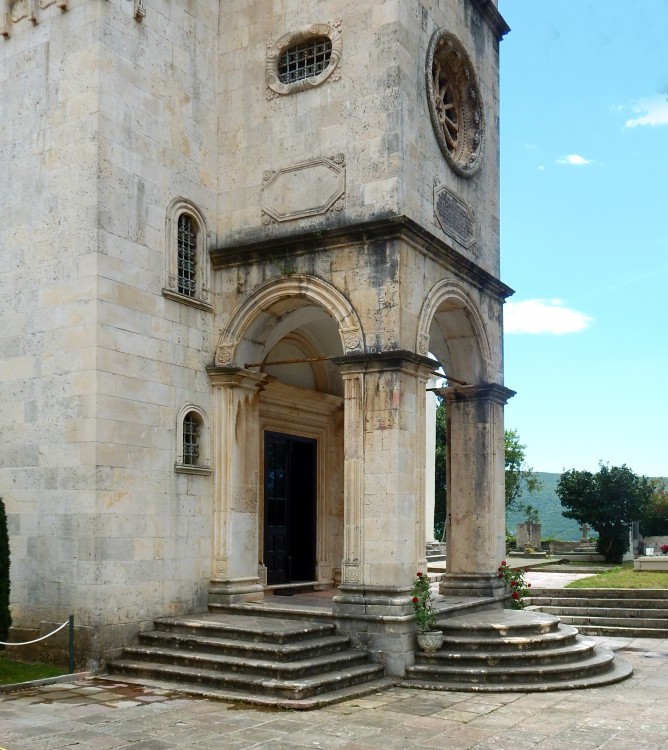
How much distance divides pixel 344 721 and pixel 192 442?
5.06m

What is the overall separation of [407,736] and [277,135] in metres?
8.54

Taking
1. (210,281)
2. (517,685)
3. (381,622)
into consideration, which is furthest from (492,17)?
(517,685)

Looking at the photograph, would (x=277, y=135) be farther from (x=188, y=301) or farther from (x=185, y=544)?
(x=185, y=544)

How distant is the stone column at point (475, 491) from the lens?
14656 mm

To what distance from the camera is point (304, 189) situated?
13.1 metres

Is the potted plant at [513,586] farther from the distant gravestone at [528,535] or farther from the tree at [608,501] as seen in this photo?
the distant gravestone at [528,535]

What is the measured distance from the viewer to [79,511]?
1138 cm

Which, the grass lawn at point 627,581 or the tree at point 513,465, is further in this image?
the tree at point 513,465

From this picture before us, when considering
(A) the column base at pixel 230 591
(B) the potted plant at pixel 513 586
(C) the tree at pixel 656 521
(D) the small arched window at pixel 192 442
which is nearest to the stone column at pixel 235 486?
(A) the column base at pixel 230 591

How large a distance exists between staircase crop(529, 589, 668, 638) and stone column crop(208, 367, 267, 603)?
621 centimetres

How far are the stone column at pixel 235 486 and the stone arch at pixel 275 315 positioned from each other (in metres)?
0.39

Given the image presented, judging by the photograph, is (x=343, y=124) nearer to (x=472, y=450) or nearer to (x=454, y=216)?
(x=454, y=216)

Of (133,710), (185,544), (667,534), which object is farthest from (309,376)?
(667,534)

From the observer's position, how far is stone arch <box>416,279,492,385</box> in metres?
14.4
